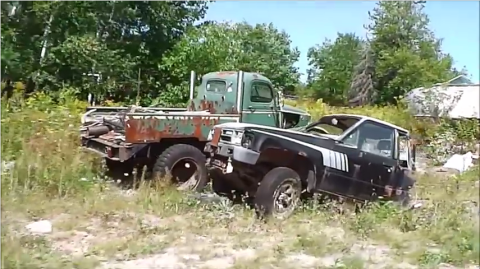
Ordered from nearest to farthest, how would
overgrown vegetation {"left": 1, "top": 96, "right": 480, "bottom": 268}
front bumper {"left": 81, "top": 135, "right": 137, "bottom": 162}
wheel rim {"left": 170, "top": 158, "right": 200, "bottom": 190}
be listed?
overgrown vegetation {"left": 1, "top": 96, "right": 480, "bottom": 268} → front bumper {"left": 81, "top": 135, "right": 137, "bottom": 162} → wheel rim {"left": 170, "top": 158, "right": 200, "bottom": 190}

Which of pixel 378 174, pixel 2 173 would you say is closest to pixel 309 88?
pixel 378 174

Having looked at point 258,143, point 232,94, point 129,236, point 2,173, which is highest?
point 232,94

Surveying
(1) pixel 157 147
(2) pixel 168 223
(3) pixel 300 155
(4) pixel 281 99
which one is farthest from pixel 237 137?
(1) pixel 157 147

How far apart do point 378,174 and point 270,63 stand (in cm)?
90

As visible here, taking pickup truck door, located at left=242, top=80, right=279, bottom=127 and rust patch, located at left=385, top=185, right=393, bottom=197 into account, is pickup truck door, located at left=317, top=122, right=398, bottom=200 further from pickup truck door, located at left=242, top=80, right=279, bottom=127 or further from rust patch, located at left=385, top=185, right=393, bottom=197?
pickup truck door, located at left=242, top=80, right=279, bottom=127

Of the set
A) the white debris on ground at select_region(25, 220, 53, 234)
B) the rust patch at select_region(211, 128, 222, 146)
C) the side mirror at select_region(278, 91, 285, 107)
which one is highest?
the side mirror at select_region(278, 91, 285, 107)

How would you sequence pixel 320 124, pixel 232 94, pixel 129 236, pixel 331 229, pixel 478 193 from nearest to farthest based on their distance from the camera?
pixel 478 193, pixel 129 236, pixel 331 229, pixel 320 124, pixel 232 94

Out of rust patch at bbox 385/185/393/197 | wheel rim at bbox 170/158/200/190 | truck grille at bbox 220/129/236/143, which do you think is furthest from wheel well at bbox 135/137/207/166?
rust patch at bbox 385/185/393/197

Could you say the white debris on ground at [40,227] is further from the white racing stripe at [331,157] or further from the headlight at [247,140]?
the white racing stripe at [331,157]

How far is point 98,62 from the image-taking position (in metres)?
2.69

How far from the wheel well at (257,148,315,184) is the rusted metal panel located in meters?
0.86

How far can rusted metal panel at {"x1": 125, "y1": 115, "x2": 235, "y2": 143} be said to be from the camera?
3529mm

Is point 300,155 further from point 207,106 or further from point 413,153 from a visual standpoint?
point 207,106

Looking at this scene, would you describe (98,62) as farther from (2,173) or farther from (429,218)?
(429,218)
